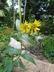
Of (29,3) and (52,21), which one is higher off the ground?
(29,3)

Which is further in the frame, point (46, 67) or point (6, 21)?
point (6, 21)

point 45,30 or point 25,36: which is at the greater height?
point 25,36

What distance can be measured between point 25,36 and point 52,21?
25.9ft

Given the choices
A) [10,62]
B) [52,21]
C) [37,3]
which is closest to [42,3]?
[37,3]

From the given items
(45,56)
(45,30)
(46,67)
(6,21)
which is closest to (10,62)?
(46,67)

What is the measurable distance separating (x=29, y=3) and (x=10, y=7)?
142cm

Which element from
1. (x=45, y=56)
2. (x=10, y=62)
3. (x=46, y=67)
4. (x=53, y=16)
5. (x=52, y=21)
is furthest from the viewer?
A: (x=53, y=16)

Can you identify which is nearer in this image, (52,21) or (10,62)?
(10,62)

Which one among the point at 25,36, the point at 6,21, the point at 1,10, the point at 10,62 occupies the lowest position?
the point at 6,21

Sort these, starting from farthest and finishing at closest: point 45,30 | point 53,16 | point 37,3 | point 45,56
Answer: point 37,3
point 53,16
point 45,30
point 45,56

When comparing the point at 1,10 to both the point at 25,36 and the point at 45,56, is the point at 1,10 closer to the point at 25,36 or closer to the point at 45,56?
the point at 45,56

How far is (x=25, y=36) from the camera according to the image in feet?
3.99

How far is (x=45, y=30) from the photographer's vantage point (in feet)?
26.2

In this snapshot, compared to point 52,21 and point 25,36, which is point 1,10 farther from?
point 25,36
